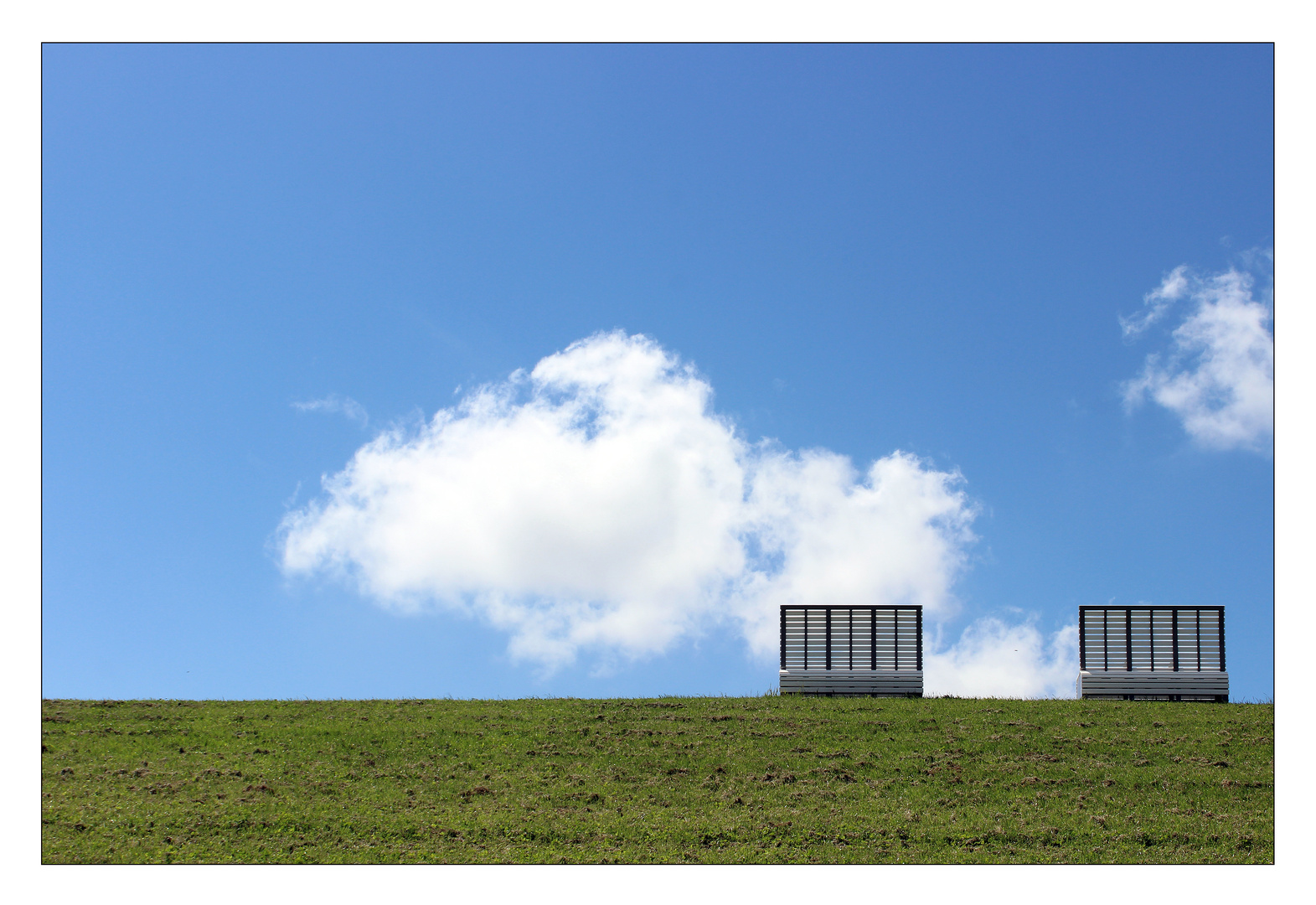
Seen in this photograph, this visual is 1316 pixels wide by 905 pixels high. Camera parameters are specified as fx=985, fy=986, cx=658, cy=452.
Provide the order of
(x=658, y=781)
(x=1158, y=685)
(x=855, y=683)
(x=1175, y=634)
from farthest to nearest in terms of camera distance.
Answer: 1. (x=1175, y=634)
2. (x=1158, y=685)
3. (x=855, y=683)
4. (x=658, y=781)

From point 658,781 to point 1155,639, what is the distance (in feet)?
55.0

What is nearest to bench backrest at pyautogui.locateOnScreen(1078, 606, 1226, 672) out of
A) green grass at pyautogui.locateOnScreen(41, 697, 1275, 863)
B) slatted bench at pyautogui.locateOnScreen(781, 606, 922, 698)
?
green grass at pyautogui.locateOnScreen(41, 697, 1275, 863)

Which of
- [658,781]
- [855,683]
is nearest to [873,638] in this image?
[855,683]

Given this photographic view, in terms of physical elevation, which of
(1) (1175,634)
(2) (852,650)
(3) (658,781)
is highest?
(1) (1175,634)

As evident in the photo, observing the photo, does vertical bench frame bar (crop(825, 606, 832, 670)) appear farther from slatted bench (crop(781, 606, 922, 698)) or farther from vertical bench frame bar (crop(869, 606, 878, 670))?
vertical bench frame bar (crop(869, 606, 878, 670))

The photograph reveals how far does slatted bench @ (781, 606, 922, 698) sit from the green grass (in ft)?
4.69

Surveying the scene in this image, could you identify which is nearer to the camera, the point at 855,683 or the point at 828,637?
the point at 855,683

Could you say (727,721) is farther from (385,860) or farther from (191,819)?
(191,819)

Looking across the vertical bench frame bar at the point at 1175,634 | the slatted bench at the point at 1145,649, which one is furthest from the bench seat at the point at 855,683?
the vertical bench frame bar at the point at 1175,634

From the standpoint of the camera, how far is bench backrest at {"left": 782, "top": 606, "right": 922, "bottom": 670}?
2795 centimetres

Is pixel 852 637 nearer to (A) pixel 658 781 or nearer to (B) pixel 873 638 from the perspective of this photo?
(B) pixel 873 638

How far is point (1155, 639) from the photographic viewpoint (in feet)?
93.5

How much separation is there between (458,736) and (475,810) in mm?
4464
